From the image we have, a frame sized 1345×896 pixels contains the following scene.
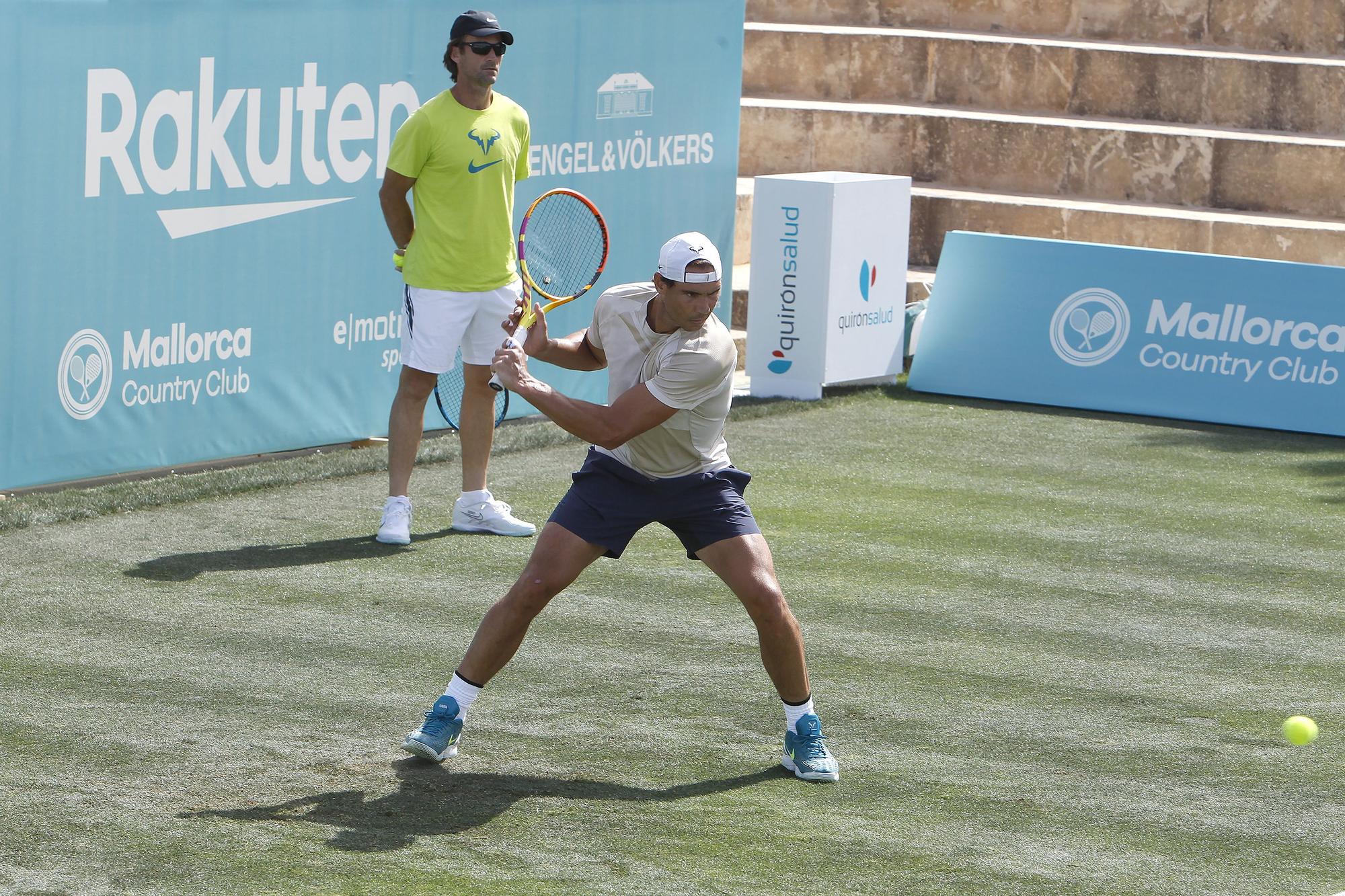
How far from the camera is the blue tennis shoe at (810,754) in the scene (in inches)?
232

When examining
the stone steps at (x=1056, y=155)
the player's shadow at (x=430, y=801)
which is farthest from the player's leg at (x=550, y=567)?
the stone steps at (x=1056, y=155)

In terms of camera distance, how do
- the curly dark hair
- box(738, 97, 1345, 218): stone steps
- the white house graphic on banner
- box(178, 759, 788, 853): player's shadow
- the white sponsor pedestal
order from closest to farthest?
box(178, 759, 788, 853): player's shadow < the curly dark hair < the white house graphic on banner < the white sponsor pedestal < box(738, 97, 1345, 218): stone steps

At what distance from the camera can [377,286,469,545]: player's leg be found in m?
8.80

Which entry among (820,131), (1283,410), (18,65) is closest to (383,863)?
(18,65)

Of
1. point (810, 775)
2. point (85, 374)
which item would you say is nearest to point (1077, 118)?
point (85, 374)

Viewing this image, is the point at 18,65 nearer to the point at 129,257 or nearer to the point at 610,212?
the point at 129,257

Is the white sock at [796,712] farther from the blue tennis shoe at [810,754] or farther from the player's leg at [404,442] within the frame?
the player's leg at [404,442]

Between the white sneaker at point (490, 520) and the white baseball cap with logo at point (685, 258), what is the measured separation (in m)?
3.52

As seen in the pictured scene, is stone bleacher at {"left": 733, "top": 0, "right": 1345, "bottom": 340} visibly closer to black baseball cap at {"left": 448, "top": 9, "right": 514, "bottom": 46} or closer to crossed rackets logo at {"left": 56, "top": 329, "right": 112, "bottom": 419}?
crossed rackets logo at {"left": 56, "top": 329, "right": 112, "bottom": 419}

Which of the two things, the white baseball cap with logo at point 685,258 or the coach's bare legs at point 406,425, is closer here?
the white baseball cap with logo at point 685,258

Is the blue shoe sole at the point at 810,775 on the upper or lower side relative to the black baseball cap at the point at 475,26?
lower

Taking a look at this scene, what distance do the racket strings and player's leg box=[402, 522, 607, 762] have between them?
3.06 metres

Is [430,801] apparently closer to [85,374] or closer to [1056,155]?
[85,374]

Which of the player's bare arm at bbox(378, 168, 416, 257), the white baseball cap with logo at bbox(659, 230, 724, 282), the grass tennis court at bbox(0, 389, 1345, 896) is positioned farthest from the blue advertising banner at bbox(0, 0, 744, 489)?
the white baseball cap with logo at bbox(659, 230, 724, 282)
